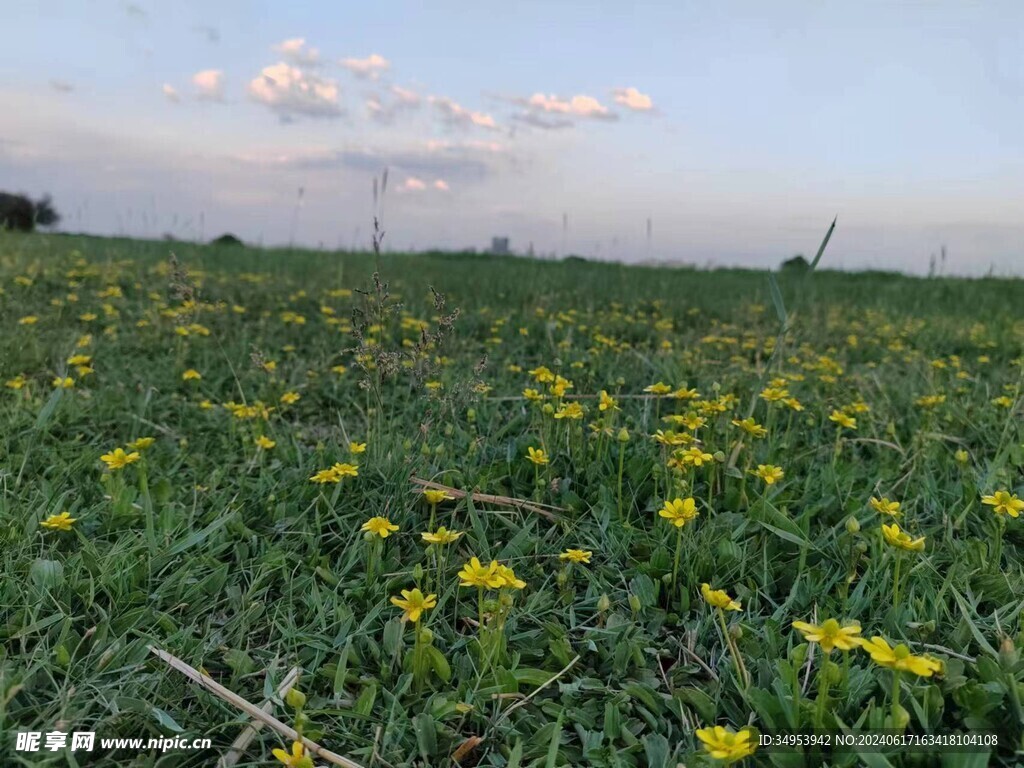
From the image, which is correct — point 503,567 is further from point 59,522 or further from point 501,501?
point 59,522

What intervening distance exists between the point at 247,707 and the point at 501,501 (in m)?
0.85

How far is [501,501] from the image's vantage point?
1.90 m

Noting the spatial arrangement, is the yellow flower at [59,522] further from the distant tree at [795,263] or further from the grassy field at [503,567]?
the distant tree at [795,263]

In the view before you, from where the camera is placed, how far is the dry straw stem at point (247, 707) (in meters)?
1.14

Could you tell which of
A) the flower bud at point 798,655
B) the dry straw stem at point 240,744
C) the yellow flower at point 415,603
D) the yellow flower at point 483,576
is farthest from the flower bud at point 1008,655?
the dry straw stem at point 240,744

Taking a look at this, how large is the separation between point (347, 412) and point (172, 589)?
1.32 metres

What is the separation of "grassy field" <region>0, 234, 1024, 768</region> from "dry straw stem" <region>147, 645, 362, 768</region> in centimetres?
2

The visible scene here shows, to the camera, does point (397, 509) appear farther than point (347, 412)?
No

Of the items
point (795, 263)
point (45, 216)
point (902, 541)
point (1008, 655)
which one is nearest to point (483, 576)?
point (902, 541)

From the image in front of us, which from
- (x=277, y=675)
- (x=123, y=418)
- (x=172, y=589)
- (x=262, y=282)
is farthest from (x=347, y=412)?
(x=262, y=282)

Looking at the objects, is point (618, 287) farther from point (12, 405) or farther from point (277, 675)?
point (277, 675)

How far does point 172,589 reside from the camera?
1.57 m

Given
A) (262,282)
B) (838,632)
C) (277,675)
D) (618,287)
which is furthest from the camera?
(618,287)

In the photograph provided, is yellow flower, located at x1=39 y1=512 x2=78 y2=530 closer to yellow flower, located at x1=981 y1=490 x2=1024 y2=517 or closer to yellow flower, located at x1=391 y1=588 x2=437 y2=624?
yellow flower, located at x1=391 y1=588 x2=437 y2=624
